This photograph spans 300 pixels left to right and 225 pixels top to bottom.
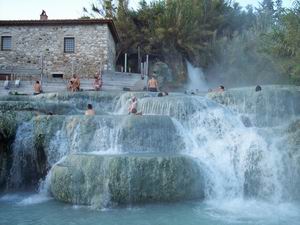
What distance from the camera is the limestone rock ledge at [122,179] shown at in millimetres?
9531

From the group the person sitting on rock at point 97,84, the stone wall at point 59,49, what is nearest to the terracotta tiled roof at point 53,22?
the stone wall at point 59,49

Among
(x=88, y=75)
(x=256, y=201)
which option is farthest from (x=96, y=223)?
(x=88, y=75)

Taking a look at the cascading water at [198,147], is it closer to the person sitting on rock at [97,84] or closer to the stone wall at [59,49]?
the person sitting on rock at [97,84]

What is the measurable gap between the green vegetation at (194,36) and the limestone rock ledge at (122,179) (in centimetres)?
→ 1796

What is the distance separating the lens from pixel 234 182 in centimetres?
1086

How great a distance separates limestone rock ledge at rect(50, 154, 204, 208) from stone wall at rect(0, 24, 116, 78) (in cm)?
1568

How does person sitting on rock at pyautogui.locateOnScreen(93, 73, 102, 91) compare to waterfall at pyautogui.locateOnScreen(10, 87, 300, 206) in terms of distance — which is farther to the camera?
person sitting on rock at pyautogui.locateOnScreen(93, 73, 102, 91)

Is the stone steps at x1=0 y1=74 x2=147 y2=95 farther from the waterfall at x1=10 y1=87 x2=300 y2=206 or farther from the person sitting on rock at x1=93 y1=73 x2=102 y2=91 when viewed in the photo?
the waterfall at x1=10 y1=87 x2=300 y2=206

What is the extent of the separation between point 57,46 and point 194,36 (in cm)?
976

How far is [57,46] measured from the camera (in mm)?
25328

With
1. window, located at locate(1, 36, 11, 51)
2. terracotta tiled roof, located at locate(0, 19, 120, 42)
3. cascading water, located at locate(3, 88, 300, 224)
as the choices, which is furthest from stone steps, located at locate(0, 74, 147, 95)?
cascading water, located at locate(3, 88, 300, 224)

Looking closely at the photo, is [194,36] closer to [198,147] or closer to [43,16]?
[43,16]

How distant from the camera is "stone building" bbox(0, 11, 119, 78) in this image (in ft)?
81.8

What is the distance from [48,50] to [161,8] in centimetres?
913
